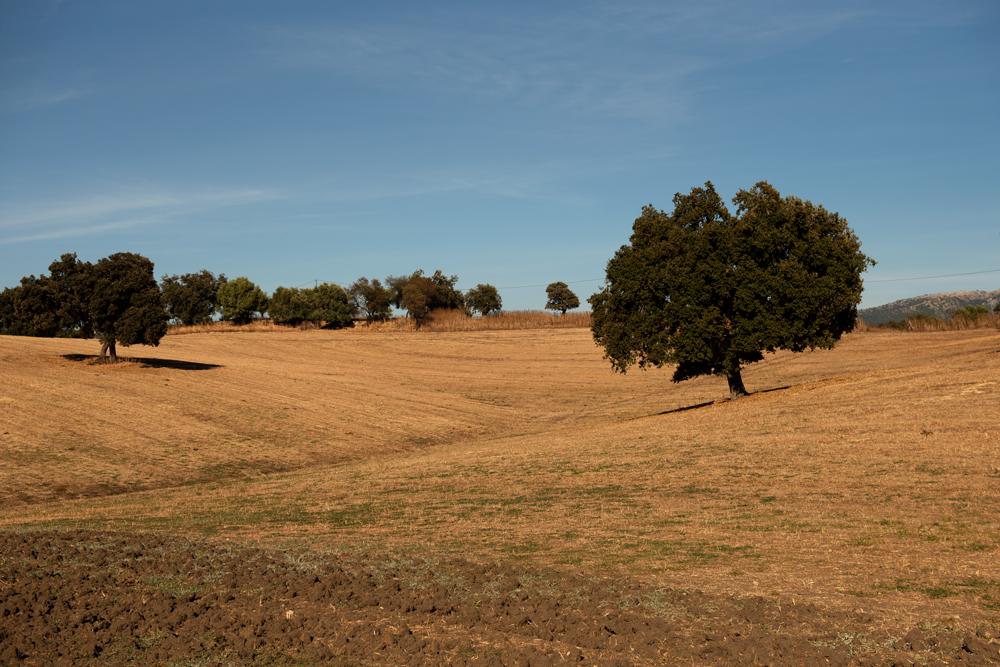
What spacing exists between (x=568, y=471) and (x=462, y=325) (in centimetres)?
7414

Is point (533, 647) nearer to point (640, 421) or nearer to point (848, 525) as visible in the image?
point (848, 525)

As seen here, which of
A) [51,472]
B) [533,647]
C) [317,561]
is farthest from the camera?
[51,472]

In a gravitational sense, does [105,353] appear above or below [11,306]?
below

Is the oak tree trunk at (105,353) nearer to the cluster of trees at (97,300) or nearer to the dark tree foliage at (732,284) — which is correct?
the cluster of trees at (97,300)

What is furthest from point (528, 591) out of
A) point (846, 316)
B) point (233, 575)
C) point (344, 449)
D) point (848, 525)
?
point (846, 316)

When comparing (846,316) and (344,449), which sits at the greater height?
(846,316)

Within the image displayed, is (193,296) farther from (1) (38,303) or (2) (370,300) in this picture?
(1) (38,303)

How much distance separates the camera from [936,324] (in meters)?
77.1

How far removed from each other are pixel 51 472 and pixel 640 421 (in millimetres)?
25516

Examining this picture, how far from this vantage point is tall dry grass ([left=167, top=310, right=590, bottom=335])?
97.0 m

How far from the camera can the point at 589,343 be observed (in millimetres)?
83312

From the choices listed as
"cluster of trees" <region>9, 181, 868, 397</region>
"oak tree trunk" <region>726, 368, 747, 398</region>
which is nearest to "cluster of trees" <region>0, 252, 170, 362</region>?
"cluster of trees" <region>9, 181, 868, 397</region>

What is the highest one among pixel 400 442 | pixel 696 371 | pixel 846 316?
pixel 846 316

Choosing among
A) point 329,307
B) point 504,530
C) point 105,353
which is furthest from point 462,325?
point 504,530
